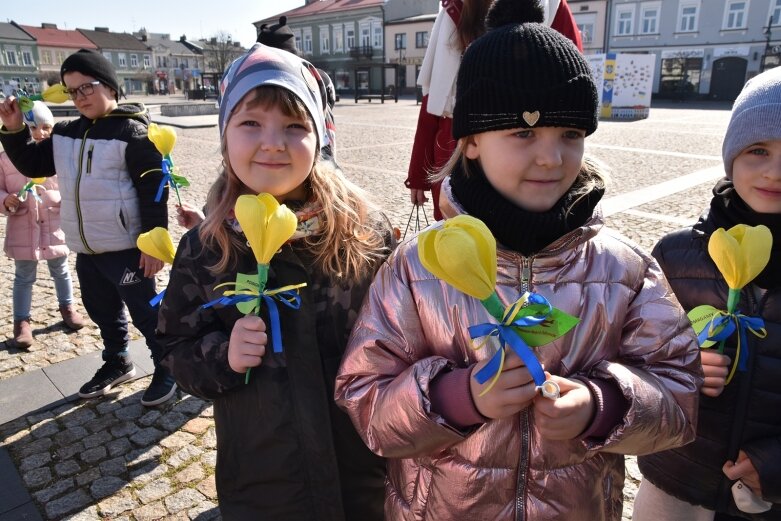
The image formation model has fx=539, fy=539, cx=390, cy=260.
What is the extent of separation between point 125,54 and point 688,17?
66.2 meters

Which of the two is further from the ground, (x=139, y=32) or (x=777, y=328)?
(x=139, y=32)

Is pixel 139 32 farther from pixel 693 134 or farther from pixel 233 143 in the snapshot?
pixel 233 143

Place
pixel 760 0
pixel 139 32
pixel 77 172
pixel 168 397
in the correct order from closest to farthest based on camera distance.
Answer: pixel 77 172 → pixel 168 397 → pixel 760 0 → pixel 139 32

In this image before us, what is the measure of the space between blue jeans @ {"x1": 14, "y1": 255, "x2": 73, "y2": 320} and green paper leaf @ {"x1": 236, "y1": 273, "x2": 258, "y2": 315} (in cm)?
353

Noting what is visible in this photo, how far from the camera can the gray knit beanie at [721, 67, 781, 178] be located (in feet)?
5.11

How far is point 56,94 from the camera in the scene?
9.52ft

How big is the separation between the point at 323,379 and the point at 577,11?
44.5 m

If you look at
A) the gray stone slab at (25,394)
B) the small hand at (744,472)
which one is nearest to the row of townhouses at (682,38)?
the gray stone slab at (25,394)

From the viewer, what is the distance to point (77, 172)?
303cm

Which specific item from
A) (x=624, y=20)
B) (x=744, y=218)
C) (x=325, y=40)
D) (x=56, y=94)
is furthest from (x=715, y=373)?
(x=325, y=40)

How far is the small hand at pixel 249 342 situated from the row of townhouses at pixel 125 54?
180 feet

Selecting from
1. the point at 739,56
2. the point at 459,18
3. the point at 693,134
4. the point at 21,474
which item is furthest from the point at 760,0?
the point at 21,474

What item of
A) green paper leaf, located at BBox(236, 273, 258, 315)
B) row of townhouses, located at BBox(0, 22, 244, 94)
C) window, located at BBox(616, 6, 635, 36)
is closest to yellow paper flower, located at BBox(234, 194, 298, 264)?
green paper leaf, located at BBox(236, 273, 258, 315)

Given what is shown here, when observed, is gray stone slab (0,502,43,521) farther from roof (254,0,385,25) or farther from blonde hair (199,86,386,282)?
roof (254,0,385,25)
